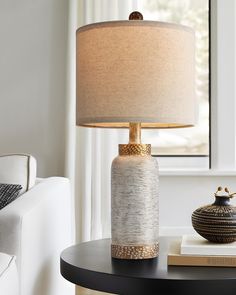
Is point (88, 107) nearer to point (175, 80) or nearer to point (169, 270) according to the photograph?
point (175, 80)

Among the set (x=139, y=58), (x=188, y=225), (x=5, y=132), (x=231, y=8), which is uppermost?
(x=231, y=8)

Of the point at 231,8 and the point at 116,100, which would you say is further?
the point at 231,8

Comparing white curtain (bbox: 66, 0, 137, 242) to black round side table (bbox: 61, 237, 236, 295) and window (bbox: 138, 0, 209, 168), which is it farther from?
black round side table (bbox: 61, 237, 236, 295)

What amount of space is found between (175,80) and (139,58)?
0.41 feet

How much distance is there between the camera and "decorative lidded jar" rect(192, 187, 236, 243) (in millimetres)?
1685

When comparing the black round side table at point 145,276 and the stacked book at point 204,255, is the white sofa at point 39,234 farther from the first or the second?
the stacked book at point 204,255

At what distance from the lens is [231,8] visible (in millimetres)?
3002

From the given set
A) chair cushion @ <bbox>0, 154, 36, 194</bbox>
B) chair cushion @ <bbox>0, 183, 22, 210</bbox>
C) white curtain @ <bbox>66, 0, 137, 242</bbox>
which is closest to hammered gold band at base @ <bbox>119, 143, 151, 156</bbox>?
chair cushion @ <bbox>0, 183, 22, 210</bbox>

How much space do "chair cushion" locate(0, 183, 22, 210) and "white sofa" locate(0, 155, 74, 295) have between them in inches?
1.4

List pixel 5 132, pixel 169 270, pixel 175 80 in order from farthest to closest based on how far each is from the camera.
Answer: pixel 5 132
pixel 175 80
pixel 169 270

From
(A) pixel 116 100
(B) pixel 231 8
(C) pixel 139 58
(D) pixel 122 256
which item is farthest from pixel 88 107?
(B) pixel 231 8

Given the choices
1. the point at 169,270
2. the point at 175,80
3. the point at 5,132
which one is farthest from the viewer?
the point at 5,132

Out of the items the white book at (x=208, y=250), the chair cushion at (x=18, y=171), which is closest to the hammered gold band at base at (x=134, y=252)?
the white book at (x=208, y=250)

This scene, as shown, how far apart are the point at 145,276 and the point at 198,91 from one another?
1.77 m
